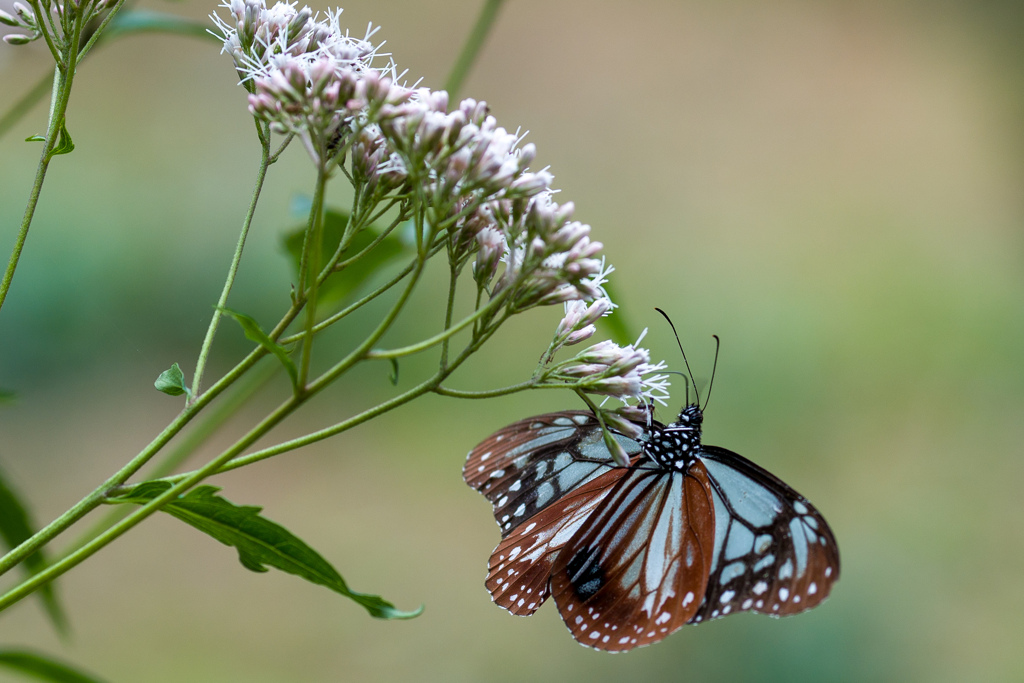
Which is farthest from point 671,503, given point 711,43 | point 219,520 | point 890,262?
point 711,43

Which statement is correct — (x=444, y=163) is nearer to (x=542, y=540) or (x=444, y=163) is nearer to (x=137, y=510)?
(x=137, y=510)

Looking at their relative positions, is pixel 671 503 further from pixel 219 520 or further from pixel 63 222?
pixel 63 222

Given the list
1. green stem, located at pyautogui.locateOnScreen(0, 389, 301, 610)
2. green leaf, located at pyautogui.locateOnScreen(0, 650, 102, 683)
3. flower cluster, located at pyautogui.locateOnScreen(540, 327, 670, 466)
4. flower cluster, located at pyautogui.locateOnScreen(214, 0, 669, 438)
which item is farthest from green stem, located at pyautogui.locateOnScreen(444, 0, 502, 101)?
green leaf, located at pyautogui.locateOnScreen(0, 650, 102, 683)

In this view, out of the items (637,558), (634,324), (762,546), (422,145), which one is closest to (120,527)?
(422,145)

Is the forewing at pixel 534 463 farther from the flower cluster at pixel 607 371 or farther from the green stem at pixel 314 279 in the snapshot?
the green stem at pixel 314 279

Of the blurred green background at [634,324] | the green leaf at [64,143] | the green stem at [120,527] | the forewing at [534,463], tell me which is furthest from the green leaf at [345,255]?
the blurred green background at [634,324]

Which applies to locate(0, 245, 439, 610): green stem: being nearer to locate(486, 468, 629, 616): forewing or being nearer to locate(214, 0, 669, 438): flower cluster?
locate(214, 0, 669, 438): flower cluster
